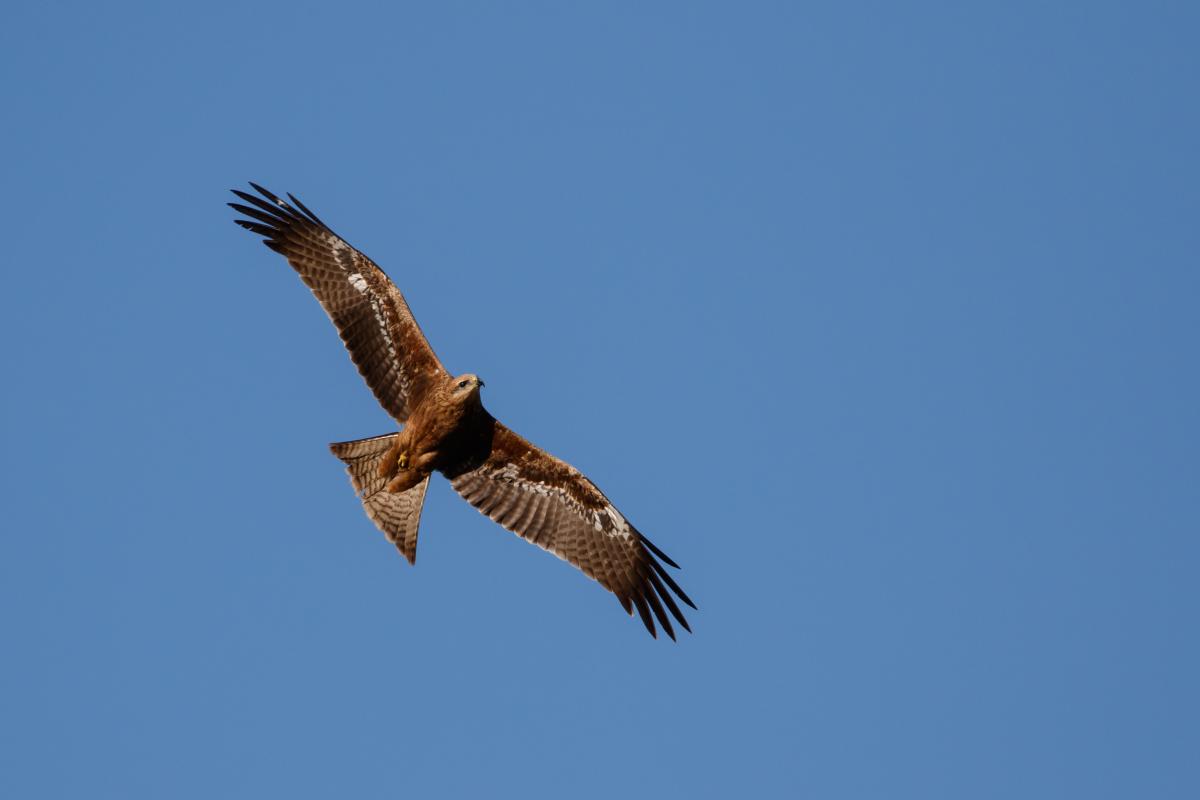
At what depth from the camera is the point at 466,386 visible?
11430 mm

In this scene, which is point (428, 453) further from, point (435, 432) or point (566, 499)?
point (566, 499)

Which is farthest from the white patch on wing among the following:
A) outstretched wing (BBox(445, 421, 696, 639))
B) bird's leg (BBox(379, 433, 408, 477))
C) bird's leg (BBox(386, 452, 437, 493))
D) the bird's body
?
bird's leg (BBox(379, 433, 408, 477))

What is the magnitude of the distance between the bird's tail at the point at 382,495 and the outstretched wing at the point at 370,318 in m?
0.43

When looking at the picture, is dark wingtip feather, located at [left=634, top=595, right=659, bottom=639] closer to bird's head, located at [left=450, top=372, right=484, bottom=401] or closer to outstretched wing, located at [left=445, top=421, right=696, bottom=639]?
outstretched wing, located at [left=445, top=421, right=696, bottom=639]

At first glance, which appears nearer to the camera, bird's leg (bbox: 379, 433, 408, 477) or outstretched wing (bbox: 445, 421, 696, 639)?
bird's leg (bbox: 379, 433, 408, 477)

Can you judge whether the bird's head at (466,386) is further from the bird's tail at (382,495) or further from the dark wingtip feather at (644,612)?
the dark wingtip feather at (644,612)

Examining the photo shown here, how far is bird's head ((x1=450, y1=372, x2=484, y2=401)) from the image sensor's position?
1140cm

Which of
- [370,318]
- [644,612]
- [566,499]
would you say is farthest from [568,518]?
[370,318]

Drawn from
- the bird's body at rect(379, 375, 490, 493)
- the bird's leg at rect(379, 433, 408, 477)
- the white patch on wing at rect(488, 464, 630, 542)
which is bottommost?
the bird's leg at rect(379, 433, 408, 477)

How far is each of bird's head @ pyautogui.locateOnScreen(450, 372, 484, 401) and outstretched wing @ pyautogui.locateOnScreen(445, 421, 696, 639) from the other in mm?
971

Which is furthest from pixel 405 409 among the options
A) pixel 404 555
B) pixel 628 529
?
pixel 628 529

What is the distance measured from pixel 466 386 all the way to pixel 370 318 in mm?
1400

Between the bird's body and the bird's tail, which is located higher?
the bird's body

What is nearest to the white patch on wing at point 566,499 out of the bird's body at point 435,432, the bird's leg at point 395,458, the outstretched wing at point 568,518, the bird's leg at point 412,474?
the outstretched wing at point 568,518
